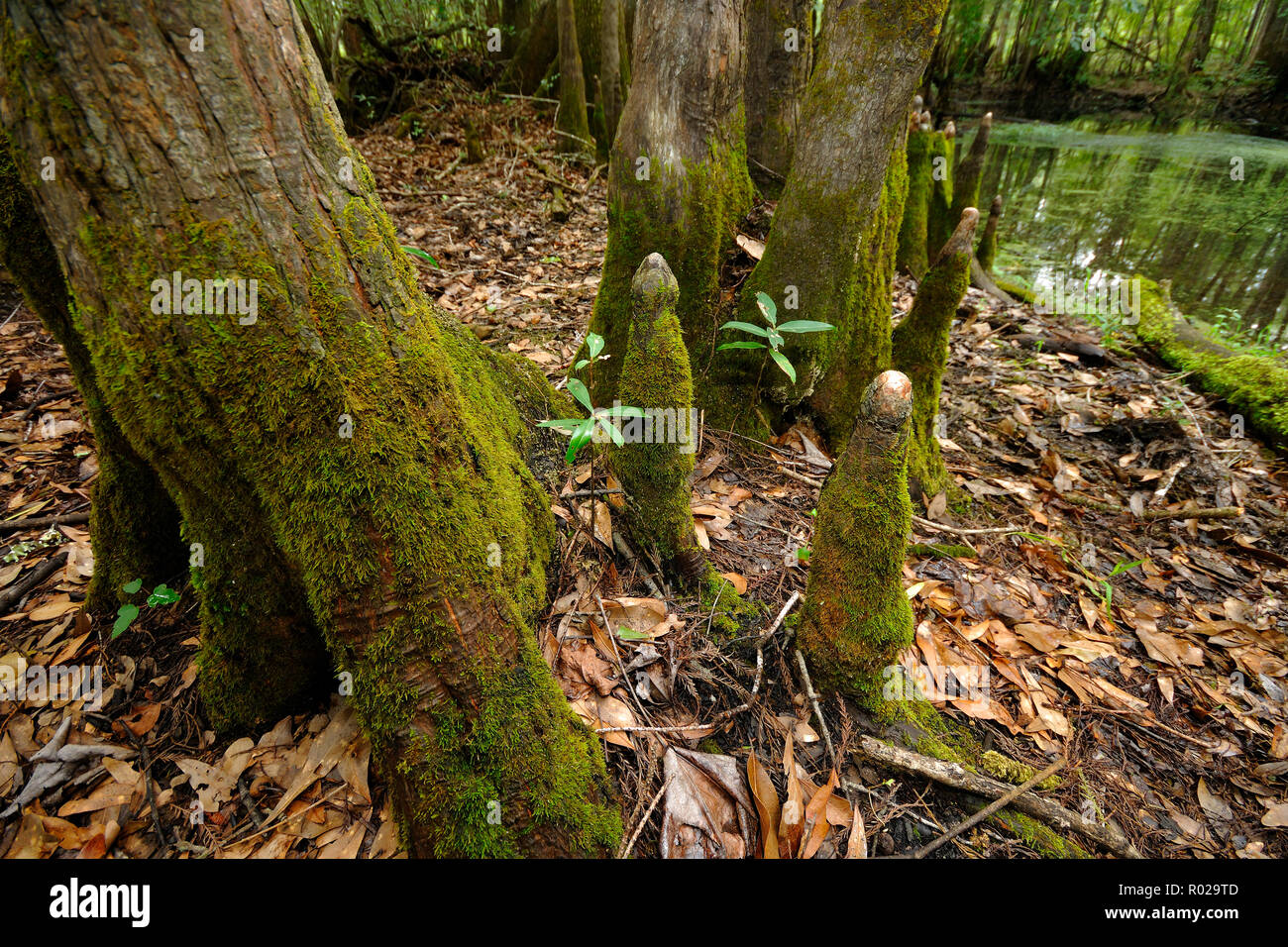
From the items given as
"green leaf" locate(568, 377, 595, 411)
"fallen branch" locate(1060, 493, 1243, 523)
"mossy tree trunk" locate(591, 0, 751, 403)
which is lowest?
"fallen branch" locate(1060, 493, 1243, 523)

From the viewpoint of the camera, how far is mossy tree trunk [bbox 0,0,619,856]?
3.83 feet

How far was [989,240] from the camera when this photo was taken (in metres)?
8.29

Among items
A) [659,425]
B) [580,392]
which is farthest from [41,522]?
[659,425]

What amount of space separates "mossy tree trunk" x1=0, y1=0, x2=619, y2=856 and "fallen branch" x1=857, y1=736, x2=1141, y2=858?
102 centimetres

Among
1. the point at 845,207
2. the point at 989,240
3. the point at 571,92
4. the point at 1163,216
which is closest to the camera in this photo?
the point at 845,207

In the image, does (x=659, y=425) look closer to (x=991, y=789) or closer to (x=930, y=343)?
(x=991, y=789)

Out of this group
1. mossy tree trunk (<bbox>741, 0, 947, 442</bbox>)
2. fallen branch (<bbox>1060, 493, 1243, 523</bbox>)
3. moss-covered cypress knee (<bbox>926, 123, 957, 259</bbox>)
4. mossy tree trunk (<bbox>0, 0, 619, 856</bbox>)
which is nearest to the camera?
mossy tree trunk (<bbox>0, 0, 619, 856</bbox>)

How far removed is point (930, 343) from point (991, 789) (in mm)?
2471

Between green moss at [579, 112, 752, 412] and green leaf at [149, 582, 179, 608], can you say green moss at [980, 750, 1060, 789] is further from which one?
green leaf at [149, 582, 179, 608]

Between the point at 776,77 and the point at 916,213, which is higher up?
the point at 776,77

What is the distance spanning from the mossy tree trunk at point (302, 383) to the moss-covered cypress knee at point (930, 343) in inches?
106

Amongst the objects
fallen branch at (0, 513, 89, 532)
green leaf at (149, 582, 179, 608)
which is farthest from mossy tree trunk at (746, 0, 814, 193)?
fallen branch at (0, 513, 89, 532)

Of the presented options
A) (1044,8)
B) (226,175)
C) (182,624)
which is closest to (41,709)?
(182,624)

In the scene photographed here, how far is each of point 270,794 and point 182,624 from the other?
2.94ft
